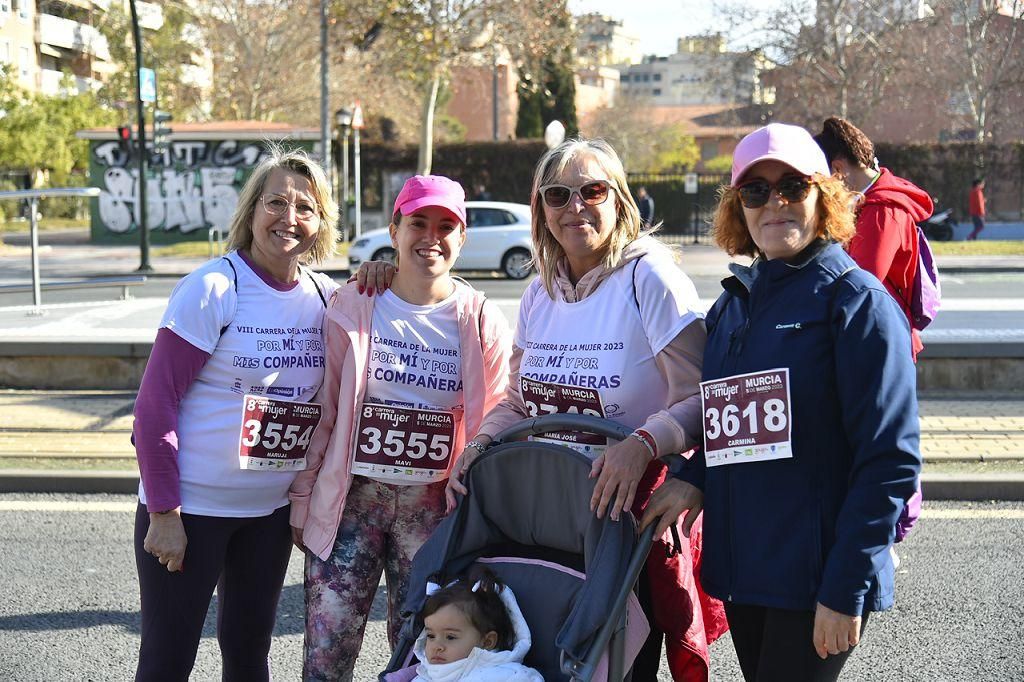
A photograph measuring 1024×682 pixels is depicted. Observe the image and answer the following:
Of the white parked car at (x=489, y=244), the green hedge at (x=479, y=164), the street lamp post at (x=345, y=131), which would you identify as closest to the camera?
the white parked car at (x=489, y=244)

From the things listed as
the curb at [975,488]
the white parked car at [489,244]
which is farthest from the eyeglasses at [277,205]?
the white parked car at [489,244]

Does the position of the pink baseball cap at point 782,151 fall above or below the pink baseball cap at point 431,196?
above

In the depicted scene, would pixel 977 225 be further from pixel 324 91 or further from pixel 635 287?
pixel 635 287

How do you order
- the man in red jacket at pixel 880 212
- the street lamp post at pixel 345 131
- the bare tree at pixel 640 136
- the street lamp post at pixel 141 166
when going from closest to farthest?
the man in red jacket at pixel 880 212
the street lamp post at pixel 141 166
the street lamp post at pixel 345 131
the bare tree at pixel 640 136

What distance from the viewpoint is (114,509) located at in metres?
6.12

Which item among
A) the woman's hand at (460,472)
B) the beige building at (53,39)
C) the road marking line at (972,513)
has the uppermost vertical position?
the beige building at (53,39)

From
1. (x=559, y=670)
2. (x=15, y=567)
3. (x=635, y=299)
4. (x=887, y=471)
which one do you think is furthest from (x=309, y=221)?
(x=15, y=567)

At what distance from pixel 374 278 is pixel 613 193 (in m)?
0.77

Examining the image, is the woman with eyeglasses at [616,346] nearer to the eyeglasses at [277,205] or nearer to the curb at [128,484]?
the eyeglasses at [277,205]

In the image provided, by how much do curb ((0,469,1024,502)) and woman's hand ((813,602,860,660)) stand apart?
4101 millimetres

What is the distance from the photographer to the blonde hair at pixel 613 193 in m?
3.03

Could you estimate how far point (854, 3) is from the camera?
109 feet

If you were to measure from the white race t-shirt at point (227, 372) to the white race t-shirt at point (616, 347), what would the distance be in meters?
0.75

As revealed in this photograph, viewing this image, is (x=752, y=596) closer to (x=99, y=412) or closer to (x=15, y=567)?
(x=15, y=567)
